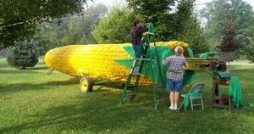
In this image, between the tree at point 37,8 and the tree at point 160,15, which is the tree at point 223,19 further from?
the tree at point 37,8

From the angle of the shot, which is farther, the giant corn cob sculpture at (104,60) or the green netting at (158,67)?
the giant corn cob sculpture at (104,60)

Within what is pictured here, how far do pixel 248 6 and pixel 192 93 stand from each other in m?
113

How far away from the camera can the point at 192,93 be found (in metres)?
12.4

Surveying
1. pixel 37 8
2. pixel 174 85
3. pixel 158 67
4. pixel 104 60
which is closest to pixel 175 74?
pixel 174 85

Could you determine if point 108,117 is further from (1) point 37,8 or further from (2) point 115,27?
(2) point 115,27

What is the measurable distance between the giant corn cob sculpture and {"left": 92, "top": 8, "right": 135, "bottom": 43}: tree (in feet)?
59.9

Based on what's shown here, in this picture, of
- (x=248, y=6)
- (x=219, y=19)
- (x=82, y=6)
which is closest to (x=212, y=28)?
(x=219, y=19)

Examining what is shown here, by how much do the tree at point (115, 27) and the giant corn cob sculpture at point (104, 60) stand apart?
18261 mm

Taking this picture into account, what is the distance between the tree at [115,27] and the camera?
132ft

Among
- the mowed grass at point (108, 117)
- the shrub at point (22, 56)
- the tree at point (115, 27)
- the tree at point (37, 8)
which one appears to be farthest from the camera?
the tree at point (115, 27)

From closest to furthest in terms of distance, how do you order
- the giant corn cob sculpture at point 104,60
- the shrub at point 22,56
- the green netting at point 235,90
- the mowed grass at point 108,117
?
the mowed grass at point 108,117, the green netting at point 235,90, the giant corn cob sculpture at point 104,60, the shrub at point 22,56

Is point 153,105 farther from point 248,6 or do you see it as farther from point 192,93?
point 248,6

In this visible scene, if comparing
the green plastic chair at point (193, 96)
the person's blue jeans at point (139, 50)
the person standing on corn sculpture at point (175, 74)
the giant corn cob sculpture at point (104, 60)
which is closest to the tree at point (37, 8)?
the person standing on corn sculpture at point (175, 74)

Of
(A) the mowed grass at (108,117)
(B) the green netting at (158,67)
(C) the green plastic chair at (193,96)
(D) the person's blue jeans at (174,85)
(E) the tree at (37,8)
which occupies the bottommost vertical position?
(A) the mowed grass at (108,117)
